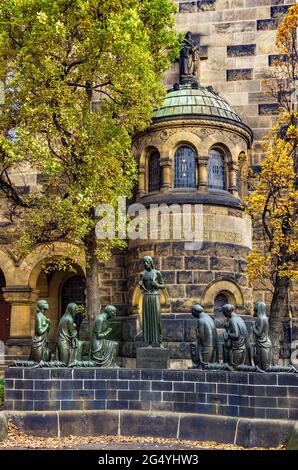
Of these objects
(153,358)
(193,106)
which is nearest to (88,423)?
(153,358)

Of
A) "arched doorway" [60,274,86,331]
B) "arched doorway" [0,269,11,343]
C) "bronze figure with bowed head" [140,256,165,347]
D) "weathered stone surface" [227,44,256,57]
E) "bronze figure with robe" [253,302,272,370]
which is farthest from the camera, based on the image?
"arched doorway" [60,274,86,331]

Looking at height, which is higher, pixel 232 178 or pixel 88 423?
pixel 232 178

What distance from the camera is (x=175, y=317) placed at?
49.5 ft

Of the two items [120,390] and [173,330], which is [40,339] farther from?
[173,330]

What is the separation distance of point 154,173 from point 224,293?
150 inches

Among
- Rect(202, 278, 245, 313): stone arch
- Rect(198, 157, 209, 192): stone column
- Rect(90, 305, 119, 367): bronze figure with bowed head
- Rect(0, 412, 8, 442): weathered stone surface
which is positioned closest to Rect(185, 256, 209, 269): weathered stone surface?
Rect(202, 278, 245, 313): stone arch

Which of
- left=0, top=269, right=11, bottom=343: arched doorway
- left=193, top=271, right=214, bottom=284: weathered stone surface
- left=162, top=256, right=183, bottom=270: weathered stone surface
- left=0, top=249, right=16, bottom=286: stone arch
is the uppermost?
left=0, top=249, right=16, bottom=286: stone arch

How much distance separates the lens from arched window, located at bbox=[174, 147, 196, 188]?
632 inches

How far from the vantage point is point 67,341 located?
1182cm

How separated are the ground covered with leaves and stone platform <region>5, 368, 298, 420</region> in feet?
1.92

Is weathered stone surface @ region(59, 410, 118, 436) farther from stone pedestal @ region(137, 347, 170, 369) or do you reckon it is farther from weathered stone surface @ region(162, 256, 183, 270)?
weathered stone surface @ region(162, 256, 183, 270)

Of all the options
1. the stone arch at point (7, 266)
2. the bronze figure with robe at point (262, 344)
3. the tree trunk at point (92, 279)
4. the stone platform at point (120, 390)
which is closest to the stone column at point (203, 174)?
the tree trunk at point (92, 279)

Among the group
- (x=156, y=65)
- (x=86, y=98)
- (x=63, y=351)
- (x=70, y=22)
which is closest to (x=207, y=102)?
(x=156, y=65)
